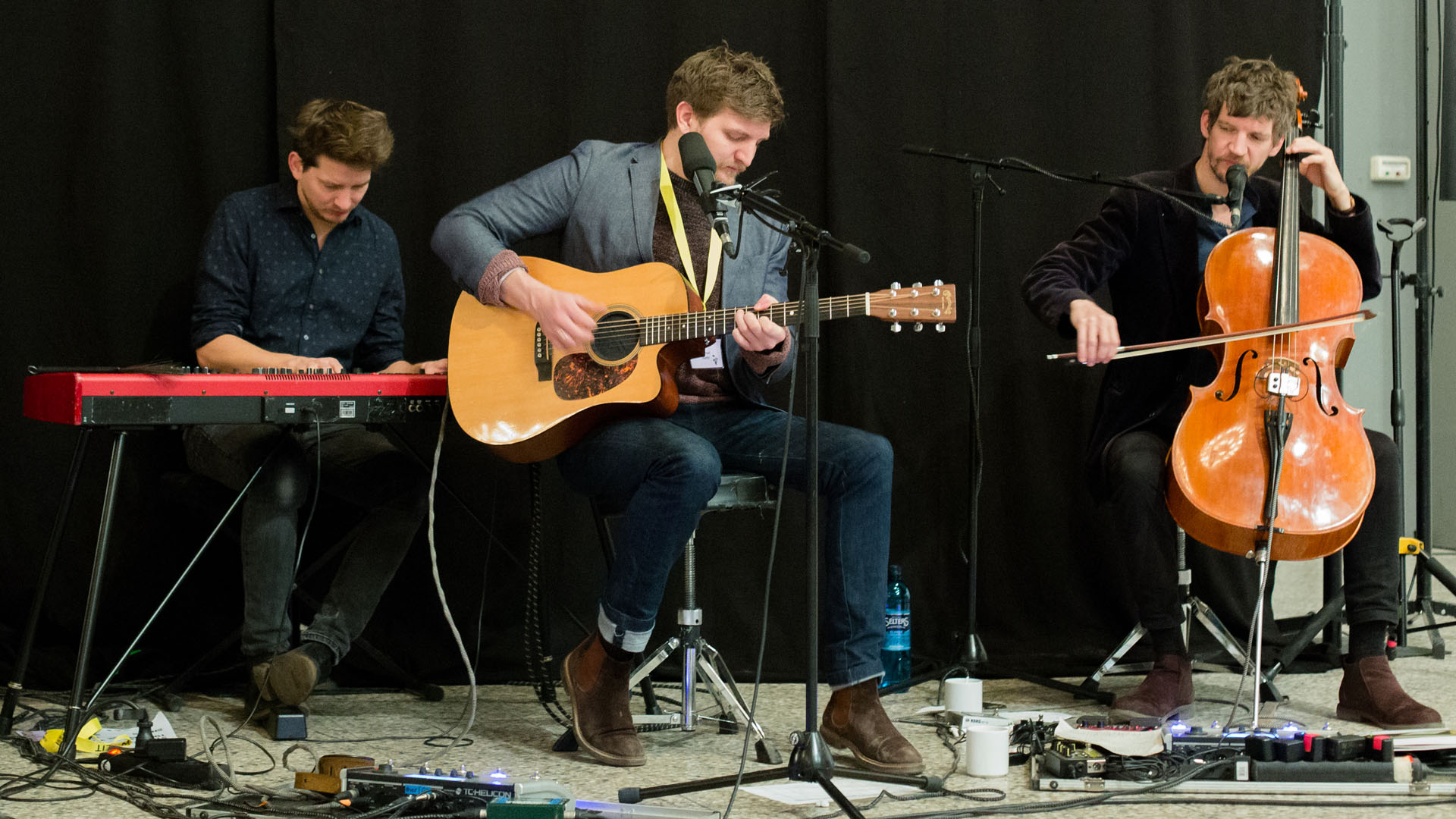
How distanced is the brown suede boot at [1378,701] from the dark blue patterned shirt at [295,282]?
217 centimetres

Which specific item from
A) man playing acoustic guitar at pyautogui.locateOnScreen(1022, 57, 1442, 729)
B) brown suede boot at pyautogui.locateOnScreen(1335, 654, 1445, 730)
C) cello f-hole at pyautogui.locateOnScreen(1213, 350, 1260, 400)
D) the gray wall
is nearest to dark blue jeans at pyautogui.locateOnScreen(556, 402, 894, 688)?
man playing acoustic guitar at pyautogui.locateOnScreen(1022, 57, 1442, 729)

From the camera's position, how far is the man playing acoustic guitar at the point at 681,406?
7.66 ft

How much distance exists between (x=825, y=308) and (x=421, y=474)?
1.08m

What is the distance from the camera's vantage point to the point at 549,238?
10.8ft

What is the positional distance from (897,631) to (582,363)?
117cm

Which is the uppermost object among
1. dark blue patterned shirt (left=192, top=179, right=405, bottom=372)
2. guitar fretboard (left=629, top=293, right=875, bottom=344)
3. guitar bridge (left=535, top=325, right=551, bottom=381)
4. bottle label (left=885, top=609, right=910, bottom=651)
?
dark blue patterned shirt (left=192, top=179, right=405, bottom=372)

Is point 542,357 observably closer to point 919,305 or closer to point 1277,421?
point 919,305

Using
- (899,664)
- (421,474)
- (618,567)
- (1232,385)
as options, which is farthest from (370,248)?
(1232,385)

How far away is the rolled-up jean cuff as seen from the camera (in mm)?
2369

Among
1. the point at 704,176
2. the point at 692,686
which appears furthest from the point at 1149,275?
the point at 704,176

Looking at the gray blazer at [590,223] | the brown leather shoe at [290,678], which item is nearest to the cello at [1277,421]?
the gray blazer at [590,223]

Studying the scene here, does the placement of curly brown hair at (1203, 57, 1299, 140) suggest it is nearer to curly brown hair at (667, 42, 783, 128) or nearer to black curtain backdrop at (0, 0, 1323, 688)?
black curtain backdrop at (0, 0, 1323, 688)

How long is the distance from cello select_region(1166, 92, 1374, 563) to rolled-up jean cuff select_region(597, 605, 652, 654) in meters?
1.03

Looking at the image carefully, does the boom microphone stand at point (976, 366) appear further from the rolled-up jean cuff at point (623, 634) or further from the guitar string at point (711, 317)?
the rolled-up jean cuff at point (623, 634)
